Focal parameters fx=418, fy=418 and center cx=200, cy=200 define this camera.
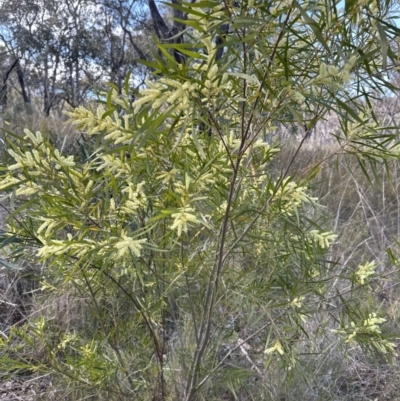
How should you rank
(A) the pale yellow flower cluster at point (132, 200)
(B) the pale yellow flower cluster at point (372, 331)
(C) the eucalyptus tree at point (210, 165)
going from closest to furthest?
(C) the eucalyptus tree at point (210, 165) < (A) the pale yellow flower cluster at point (132, 200) < (B) the pale yellow flower cluster at point (372, 331)

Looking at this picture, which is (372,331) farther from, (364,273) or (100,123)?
(100,123)

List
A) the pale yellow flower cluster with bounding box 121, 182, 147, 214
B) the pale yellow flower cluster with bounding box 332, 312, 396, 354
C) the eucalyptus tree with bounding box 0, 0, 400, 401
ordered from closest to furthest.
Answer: the eucalyptus tree with bounding box 0, 0, 400, 401
the pale yellow flower cluster with bounding box 121, 182, 147, 214
the pale yellow flower cluster with bounding box 332, 312, 396, 354

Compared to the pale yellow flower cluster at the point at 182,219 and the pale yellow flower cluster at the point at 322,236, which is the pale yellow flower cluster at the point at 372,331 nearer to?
the pale yellow flower cluster at the point at 322,236

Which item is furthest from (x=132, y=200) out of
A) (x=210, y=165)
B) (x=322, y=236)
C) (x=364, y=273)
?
(x=364, y=273)

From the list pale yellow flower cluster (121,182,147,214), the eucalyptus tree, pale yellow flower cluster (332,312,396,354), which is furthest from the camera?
pale yellow flower cluster (332,312,396,354)

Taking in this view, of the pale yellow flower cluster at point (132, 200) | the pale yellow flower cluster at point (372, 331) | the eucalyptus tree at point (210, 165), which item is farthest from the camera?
the pale yellow flower cluster at point (372, 331)

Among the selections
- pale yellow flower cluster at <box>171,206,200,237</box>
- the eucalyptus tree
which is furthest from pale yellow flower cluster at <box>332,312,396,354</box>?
pale yellow flower cluster at <box>171,206,200,237</box>

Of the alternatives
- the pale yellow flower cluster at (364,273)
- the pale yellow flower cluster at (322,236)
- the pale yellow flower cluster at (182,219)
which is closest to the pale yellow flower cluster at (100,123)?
the pale yellow flower cluster at (182,219)

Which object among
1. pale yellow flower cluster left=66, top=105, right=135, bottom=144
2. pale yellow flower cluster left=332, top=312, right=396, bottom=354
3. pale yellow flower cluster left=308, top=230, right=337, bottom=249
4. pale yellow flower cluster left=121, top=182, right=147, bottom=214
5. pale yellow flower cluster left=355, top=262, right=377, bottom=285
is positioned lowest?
pale yellow flower cluster left=332, top=312, right=396, bottom=354

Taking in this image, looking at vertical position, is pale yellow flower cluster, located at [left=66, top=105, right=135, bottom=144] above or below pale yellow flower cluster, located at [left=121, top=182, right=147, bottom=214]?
above

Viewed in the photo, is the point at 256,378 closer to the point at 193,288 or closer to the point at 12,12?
the point at 193,288

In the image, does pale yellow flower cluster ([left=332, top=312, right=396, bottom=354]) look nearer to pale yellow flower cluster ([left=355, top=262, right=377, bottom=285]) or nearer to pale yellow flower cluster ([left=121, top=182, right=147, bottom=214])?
pale yellow flower cluster ([left=355, top=262, right=377, bottom=285])

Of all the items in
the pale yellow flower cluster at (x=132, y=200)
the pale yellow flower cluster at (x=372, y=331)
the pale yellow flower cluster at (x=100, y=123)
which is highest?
the pale yellow flower cluster at (x=100, y=123)

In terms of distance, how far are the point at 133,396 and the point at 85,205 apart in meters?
0.64
